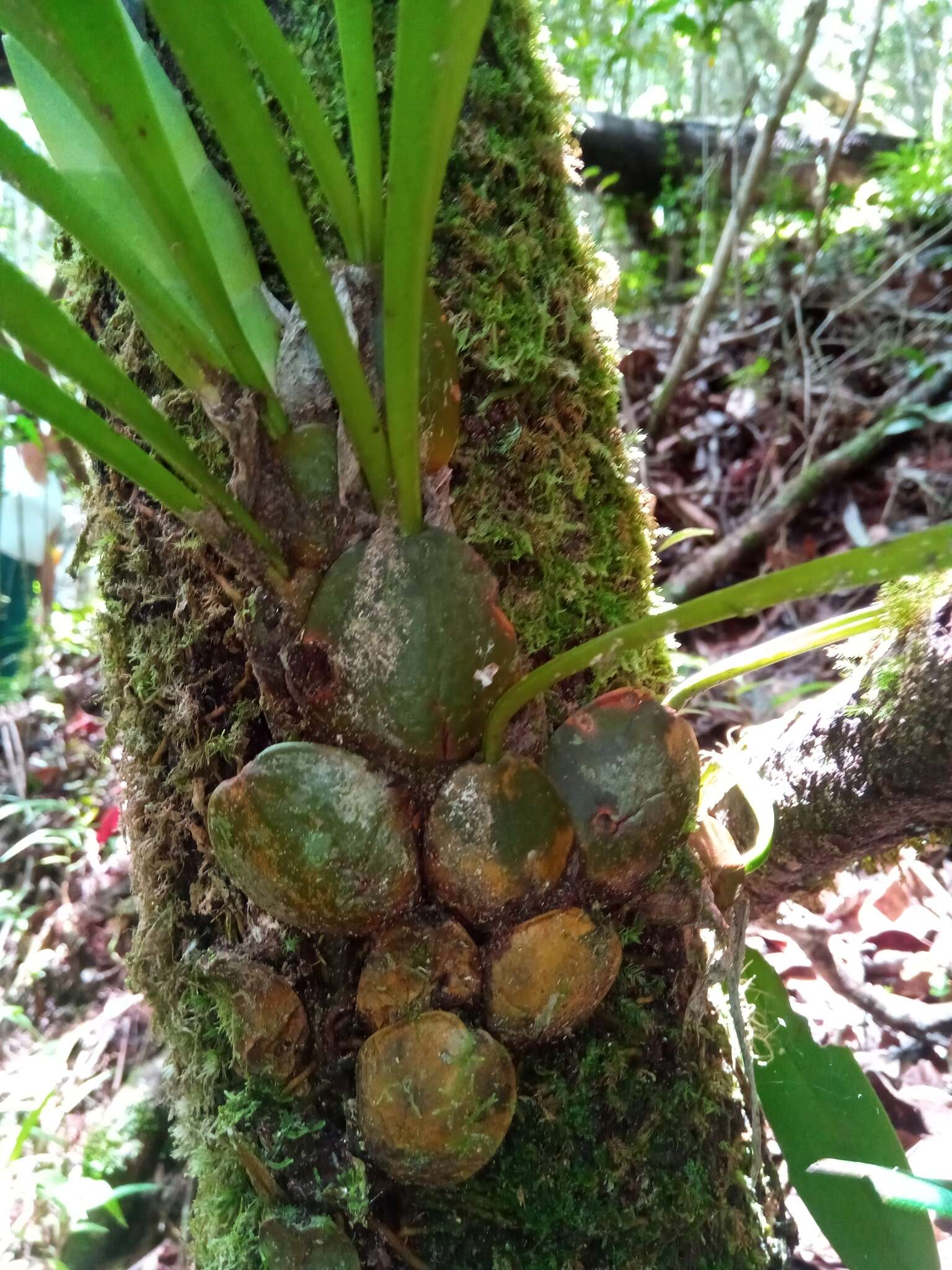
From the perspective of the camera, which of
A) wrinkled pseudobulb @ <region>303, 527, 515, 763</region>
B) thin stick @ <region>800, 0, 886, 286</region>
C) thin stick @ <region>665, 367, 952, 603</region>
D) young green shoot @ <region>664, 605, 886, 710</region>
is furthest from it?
thin stick @ <region>800, 0, 886, 286</region>

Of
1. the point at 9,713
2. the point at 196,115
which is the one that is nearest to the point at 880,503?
the point at 196,115

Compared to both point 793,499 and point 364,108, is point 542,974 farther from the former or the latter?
point 793,499

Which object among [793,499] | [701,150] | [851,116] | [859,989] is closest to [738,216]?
[851,116]

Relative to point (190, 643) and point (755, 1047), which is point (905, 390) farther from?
point (190, 643)

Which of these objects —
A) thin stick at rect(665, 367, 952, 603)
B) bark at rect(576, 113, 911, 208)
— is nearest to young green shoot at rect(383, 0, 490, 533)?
thin stick at rect(665, 367, 952, 603)

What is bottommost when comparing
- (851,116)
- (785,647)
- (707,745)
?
(707,745)

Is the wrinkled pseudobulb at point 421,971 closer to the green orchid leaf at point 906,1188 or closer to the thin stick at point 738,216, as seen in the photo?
the green orchid leaf at point 906,1188

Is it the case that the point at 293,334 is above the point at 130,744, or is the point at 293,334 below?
above

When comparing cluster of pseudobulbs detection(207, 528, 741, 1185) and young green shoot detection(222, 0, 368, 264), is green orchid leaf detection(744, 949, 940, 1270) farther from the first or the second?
young green shoot detection(222, 0, 368, 264)
